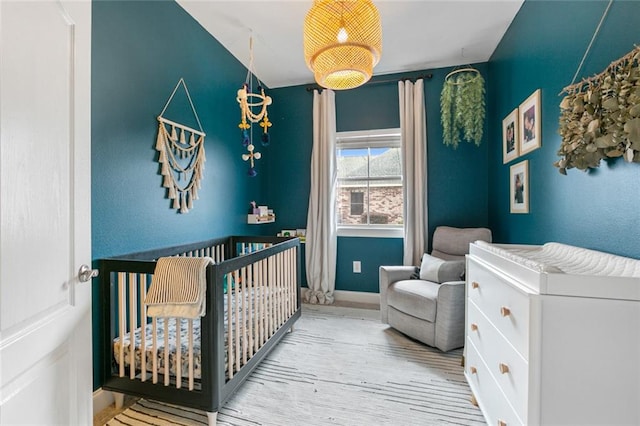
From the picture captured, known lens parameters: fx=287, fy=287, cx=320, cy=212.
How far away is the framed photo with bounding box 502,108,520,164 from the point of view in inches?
91.1

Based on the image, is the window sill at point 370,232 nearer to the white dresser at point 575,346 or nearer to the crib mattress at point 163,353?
the crib mattress at point 163,353

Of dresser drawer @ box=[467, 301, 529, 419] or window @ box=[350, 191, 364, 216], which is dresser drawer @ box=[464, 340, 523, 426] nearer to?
dresser drawer @ box=[467, 301, 529, 419]

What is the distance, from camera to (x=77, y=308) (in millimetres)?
985

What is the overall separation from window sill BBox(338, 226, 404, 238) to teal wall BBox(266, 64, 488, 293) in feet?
0.18

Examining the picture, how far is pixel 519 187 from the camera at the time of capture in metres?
2.26

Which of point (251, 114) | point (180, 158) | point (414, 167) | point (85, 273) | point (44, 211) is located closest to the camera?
point (44, 211)

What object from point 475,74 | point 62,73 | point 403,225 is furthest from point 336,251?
point 62,73

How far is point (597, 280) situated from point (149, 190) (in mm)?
2308

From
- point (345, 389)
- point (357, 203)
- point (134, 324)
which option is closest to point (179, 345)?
point (134, 324)

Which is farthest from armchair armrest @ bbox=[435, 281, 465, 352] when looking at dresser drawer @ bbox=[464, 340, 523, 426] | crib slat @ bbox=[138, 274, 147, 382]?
crib slat @ bbox=[138, 274, 147, 382]

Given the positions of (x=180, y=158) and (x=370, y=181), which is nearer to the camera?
(x=180, y=158)

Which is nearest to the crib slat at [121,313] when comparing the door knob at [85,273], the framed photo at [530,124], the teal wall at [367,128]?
the door knob at [85,273]

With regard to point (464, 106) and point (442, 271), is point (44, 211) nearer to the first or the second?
point (442, 271)

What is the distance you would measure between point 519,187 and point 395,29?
5.50 feet
